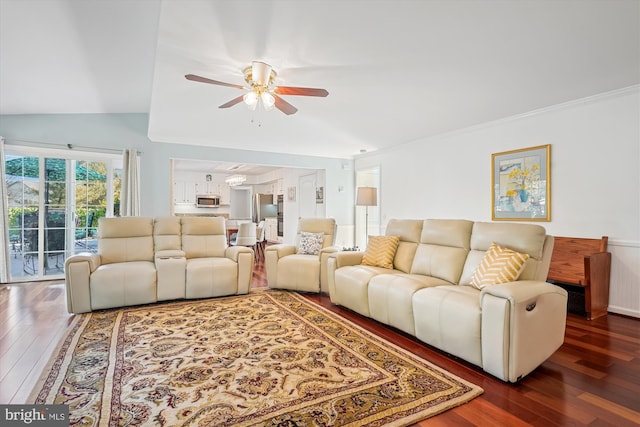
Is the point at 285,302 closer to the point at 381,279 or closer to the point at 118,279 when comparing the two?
the point at 381,279

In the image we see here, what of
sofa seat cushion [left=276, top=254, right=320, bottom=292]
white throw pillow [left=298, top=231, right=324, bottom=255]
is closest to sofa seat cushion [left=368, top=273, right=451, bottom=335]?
sofa seat cushion [left=276, top=254, right=320, bottom=292]

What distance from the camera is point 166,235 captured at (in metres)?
4.31

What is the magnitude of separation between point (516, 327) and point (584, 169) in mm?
2718

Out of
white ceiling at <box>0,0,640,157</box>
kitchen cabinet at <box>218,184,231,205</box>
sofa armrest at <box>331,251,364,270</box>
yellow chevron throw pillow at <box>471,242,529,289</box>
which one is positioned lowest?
sofa armrest at <box>331,251,364,270</box>

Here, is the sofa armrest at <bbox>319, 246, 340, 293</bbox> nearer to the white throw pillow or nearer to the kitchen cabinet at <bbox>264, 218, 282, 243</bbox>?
the white throw pillow

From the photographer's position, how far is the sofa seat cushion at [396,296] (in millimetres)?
2705

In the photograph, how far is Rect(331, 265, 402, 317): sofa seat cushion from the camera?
3197 mm

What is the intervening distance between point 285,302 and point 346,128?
2957mm

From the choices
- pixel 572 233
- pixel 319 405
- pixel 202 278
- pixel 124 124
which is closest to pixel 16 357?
pixel 202 278

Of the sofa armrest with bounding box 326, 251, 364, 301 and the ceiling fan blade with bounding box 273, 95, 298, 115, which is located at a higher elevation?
the ceiling fan blade with bounding box 273, 95, 298, 115

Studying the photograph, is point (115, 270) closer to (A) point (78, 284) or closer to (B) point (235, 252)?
(A) point (78, 284)

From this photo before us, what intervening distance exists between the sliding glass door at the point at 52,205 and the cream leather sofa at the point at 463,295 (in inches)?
169

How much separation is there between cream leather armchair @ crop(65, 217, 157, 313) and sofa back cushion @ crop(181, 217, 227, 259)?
437mm

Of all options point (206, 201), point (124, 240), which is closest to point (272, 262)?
point (124, 240)
